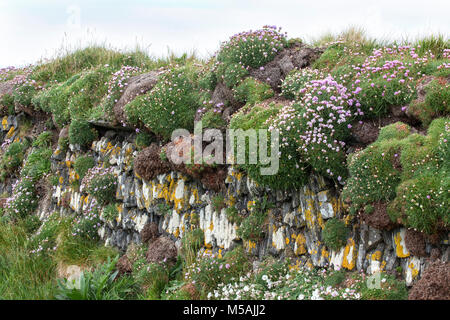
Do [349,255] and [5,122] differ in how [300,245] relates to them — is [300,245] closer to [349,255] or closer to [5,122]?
[349,255]

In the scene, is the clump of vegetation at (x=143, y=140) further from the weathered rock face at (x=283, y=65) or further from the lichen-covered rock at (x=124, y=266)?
the weathered rock face at (x=283, y=65)

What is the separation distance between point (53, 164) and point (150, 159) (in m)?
5.50

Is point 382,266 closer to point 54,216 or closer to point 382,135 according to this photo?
point 382,135

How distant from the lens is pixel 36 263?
1031 cm

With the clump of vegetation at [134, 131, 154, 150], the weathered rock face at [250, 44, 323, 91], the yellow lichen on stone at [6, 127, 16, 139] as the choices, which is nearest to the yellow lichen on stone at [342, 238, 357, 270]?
the weathered rock face at [250, 44, 323, 91]

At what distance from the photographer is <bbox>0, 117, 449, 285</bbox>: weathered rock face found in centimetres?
620

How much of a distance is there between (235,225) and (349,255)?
7.94 feet

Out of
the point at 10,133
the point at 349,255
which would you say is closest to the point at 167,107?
the point at 349,255

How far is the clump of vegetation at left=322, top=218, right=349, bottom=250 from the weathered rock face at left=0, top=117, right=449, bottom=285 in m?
0.08

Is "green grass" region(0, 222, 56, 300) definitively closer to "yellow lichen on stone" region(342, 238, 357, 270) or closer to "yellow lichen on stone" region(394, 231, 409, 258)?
"yellow lichen on stone" region(342, 238, 357, 270)

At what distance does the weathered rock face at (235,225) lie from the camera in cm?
620

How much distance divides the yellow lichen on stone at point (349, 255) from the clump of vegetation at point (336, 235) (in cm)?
9

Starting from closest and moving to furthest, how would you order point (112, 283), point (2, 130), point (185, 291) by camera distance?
point (185, 291), point (112, 283), point (2, 130)

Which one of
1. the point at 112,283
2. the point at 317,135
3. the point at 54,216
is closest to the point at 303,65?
the point at 317,135
